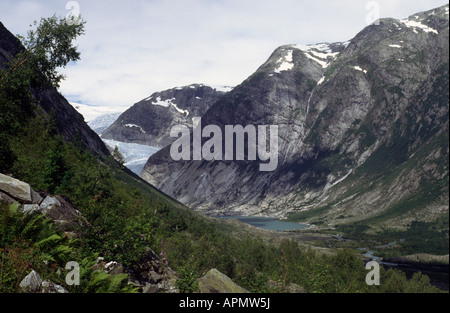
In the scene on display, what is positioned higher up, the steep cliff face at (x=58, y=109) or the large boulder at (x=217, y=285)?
the steep cliff face at (x=58, y=109)

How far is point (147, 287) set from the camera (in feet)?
53.9

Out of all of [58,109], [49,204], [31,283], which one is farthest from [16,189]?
[58,109]

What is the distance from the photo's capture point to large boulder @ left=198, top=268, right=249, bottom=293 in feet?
45.4

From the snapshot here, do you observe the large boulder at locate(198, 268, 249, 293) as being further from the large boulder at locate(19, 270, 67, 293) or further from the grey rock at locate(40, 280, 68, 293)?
the large boulder at locate(19, 270, 67, 293)

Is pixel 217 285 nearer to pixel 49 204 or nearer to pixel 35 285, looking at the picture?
pixel 35 285

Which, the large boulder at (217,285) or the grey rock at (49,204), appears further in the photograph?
the grey rock at (49,204)

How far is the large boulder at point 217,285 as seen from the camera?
45.4 feet

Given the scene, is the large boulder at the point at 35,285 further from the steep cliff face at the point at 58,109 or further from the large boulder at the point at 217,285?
the steep cliff face at the point at 58,109

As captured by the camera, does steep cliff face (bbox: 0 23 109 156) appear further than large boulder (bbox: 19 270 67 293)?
Yes

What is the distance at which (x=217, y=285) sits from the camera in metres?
14.0

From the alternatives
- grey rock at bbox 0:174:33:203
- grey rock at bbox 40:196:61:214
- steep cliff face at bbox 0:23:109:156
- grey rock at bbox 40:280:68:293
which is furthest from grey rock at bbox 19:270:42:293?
steep cliff face at bbox 0:23:109:156

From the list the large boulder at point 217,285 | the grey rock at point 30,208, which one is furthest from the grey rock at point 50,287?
the large boulder at point 217,285

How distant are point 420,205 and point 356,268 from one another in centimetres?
15209
